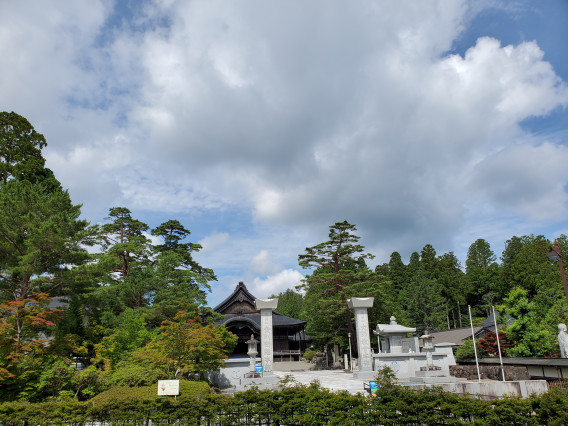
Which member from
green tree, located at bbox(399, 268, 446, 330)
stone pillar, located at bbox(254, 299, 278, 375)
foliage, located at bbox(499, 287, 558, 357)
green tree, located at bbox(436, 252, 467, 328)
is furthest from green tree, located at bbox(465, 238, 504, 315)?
stone pillar, located at bbox(254, 299, 278, 375)

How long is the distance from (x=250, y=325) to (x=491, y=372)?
72.6 ft

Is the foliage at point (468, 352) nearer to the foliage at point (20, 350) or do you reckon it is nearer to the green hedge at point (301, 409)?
the green hedge at point (301, 409)

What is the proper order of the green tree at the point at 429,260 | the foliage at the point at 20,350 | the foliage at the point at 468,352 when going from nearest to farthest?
the foliage at the point at 20,350, the foliage at the point at 468,352, the green tree at the point at 429,260

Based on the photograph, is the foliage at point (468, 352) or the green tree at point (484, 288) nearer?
the foliage at point (468, 352)

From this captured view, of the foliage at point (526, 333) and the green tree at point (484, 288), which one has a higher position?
the green tree at point (484, 288)

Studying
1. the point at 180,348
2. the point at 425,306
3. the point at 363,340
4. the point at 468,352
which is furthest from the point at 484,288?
the point at 180,348

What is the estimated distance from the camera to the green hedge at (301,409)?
25.5 ft

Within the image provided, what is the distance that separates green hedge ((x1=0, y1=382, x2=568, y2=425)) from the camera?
7.78 meters

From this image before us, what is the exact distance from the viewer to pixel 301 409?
30.8ft

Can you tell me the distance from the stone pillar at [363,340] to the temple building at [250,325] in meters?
15.5

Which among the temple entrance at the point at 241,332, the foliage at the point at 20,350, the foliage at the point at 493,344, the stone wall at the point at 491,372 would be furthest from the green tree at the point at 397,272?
the foliage at the point at 20,350

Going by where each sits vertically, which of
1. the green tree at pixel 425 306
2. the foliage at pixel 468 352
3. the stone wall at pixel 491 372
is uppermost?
the green tree at pixel 425 306

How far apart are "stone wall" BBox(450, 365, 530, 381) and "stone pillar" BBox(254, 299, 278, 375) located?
12653 mm

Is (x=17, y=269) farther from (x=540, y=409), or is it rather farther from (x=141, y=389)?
(x=540, y=409)
